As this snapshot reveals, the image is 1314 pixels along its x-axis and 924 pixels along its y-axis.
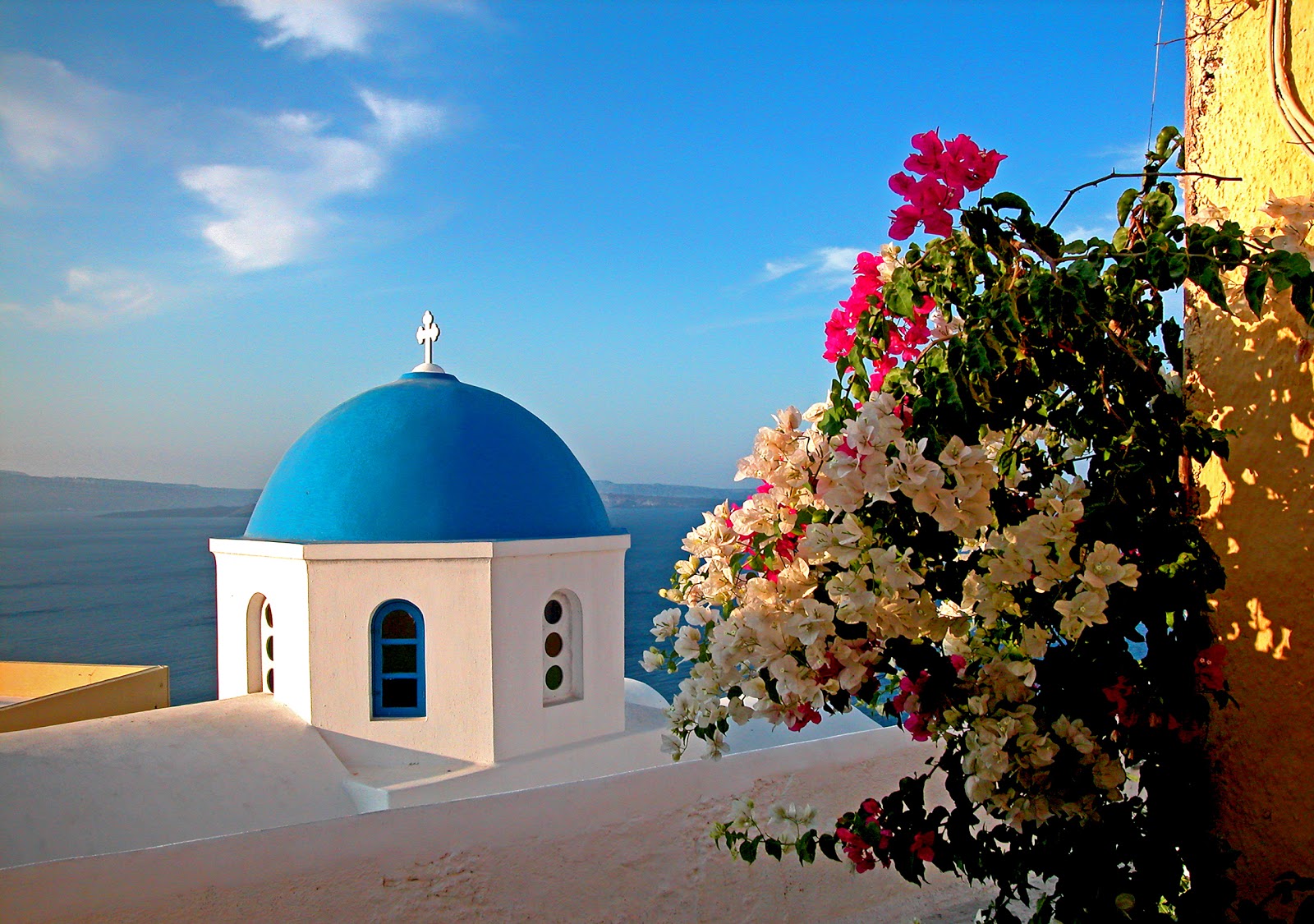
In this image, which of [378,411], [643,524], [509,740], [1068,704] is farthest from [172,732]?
[643,524]

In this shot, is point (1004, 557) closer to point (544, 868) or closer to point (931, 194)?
point (931, 194)

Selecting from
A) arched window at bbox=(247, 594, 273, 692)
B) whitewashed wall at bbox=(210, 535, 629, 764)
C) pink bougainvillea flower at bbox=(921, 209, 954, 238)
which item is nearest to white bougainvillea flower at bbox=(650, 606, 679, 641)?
pink bougainvillea flower at bbox=(921, 209, 954, 238)

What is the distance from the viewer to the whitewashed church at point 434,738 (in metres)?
3.10

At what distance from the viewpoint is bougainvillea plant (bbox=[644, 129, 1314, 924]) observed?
5.60 ft

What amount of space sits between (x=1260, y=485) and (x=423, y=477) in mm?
4775

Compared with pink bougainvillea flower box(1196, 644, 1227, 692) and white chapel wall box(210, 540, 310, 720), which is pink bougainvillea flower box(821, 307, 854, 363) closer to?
pink bougainvillea flower box(1196, 644, 1227, 692)

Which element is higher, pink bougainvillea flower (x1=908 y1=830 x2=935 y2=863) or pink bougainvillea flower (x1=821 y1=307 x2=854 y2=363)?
pink bougainvillea flower (x1=821 y1=307 x2=854 y2=363)

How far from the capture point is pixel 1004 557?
1705 millimetres

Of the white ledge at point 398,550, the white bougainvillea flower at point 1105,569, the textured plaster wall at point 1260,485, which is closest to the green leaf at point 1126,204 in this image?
the textured plaster wall at point 1260,485

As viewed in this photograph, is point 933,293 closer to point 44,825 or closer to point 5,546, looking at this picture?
point 44,825

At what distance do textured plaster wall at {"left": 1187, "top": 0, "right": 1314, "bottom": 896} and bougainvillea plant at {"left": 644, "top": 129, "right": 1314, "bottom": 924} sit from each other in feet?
0.28

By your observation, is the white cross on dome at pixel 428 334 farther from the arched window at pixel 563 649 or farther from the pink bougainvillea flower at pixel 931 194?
the pink bougainvillea flower at pixel 931 194

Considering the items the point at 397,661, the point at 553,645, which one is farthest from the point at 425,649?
the point at 553,645

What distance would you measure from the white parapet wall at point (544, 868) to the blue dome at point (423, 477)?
109 inches
